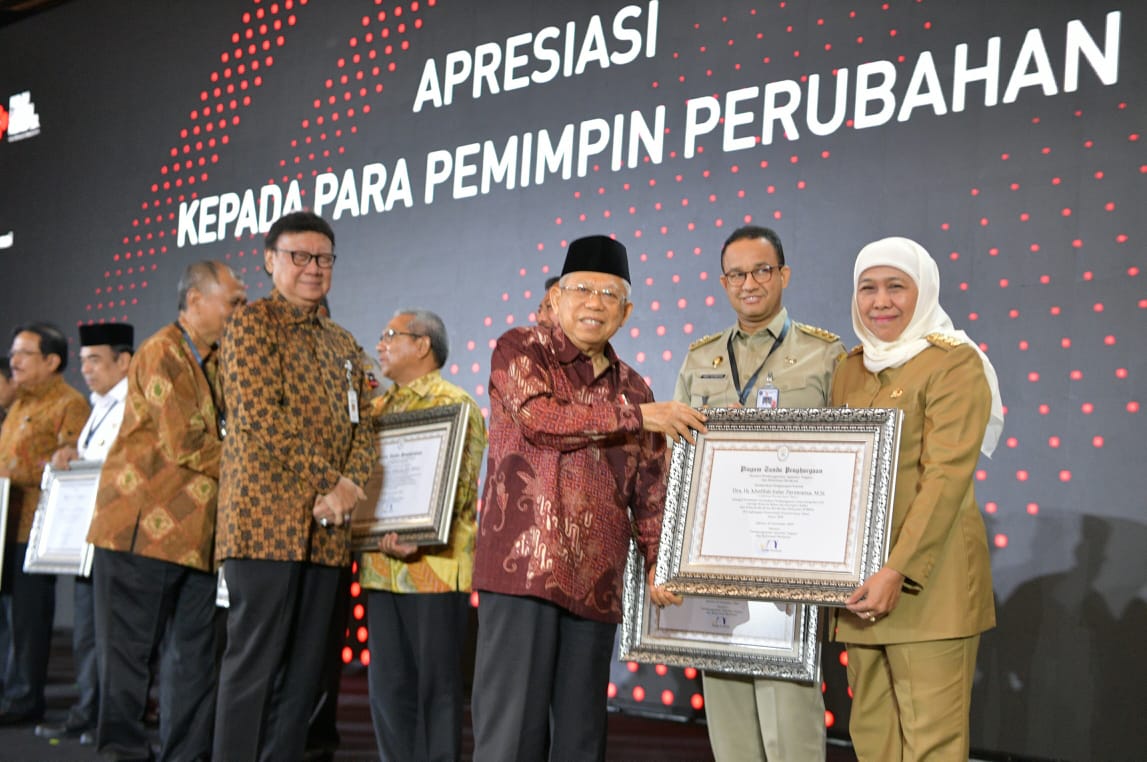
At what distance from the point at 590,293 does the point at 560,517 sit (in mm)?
501

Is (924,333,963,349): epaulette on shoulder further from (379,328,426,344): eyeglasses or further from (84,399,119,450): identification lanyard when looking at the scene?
(84,399,119,450): identification lanyard

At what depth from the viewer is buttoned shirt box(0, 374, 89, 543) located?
15.7 feet

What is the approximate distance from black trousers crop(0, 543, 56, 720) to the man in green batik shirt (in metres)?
1.88

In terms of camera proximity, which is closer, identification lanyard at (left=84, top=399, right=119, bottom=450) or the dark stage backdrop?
the dark stage backdrop

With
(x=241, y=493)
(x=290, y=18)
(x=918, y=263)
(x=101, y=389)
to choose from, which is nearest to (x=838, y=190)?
(x=918, y=263)

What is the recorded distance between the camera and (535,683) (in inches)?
90.4

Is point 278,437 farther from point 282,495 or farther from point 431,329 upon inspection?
point 431,329

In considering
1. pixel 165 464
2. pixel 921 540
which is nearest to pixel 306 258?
pixel 165 464

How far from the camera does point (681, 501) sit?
260 centimetres

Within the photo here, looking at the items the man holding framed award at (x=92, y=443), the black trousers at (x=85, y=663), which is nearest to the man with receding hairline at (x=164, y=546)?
the black trousers at (x=85, y=663)

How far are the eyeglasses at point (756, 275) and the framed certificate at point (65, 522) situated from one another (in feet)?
8.84

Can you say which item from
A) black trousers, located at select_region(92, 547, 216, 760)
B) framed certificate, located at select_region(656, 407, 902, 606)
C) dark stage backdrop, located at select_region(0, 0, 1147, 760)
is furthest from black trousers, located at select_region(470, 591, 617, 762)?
dark stage backdrop, located at select_region(0, 0, 1147, 760)

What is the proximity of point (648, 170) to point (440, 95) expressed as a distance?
141 centimetres

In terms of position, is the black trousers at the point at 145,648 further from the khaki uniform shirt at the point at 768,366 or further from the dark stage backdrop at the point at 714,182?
the dark stage backdrop at the point at 714,182
